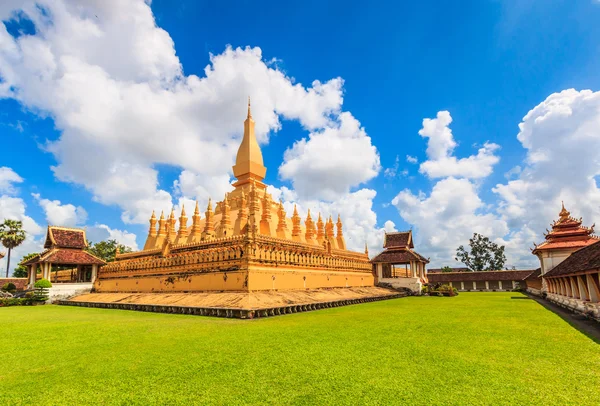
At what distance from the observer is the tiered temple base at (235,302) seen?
1548 cm

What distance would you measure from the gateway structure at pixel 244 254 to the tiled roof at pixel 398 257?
204 centimetres

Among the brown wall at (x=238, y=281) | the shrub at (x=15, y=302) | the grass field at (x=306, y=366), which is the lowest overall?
the grass field at (x=306, y=366)

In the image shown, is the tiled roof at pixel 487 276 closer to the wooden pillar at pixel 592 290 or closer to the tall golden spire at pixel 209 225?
the wooden pillar at pixel 592 290

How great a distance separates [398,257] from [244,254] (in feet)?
69.1

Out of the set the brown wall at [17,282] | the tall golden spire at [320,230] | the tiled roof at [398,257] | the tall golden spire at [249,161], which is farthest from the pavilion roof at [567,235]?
the brown wall at [17,282]

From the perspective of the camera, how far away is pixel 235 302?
16.2 meters

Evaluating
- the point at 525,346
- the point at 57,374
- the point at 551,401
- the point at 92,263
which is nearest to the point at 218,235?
the point at 92,263

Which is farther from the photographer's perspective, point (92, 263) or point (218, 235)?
point (92, 263)

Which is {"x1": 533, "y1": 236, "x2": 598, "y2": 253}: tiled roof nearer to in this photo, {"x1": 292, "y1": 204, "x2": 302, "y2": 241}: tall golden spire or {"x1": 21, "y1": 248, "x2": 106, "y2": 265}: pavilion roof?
{"x1": 292, "y1": 204, "x2": 302, "y2": 241}: tall golden spire

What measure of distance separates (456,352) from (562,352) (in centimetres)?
236

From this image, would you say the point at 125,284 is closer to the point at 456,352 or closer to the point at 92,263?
the point at 92,263

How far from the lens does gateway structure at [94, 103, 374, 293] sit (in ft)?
63.8

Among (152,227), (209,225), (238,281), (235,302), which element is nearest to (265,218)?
(209,225)

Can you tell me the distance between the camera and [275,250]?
20.9 metres
